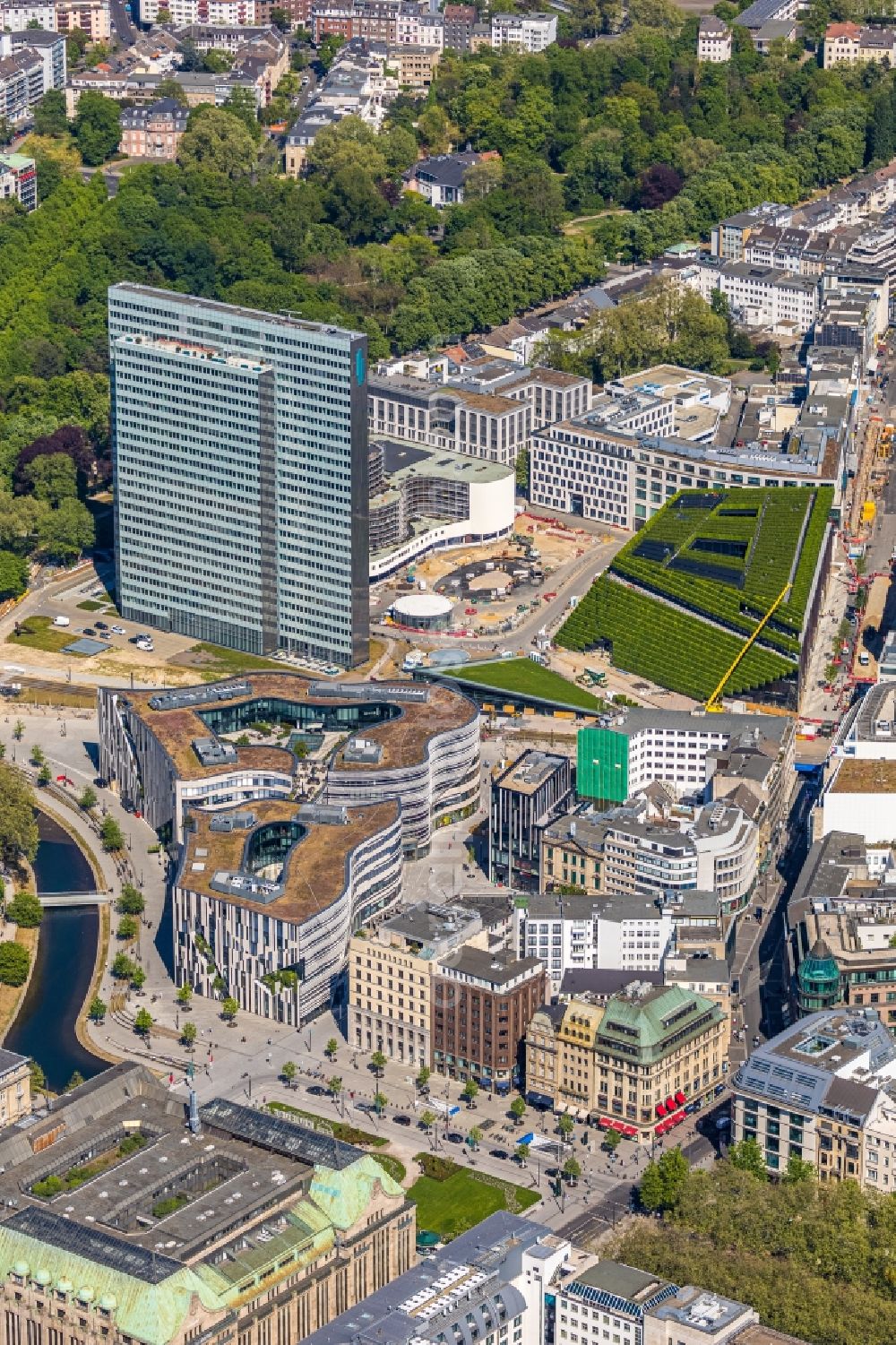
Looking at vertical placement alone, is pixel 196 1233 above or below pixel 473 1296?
above

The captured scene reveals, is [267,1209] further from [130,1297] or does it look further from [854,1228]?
[854,1228]

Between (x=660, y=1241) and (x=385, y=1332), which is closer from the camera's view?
(x=385, y=1332)

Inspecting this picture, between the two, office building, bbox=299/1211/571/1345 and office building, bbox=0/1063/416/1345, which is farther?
office building, bbox=0/1063/416/1345

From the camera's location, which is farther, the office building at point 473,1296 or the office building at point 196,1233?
the office building at point 196,1233

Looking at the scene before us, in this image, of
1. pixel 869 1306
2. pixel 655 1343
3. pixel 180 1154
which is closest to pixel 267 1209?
pixel 180 1154
